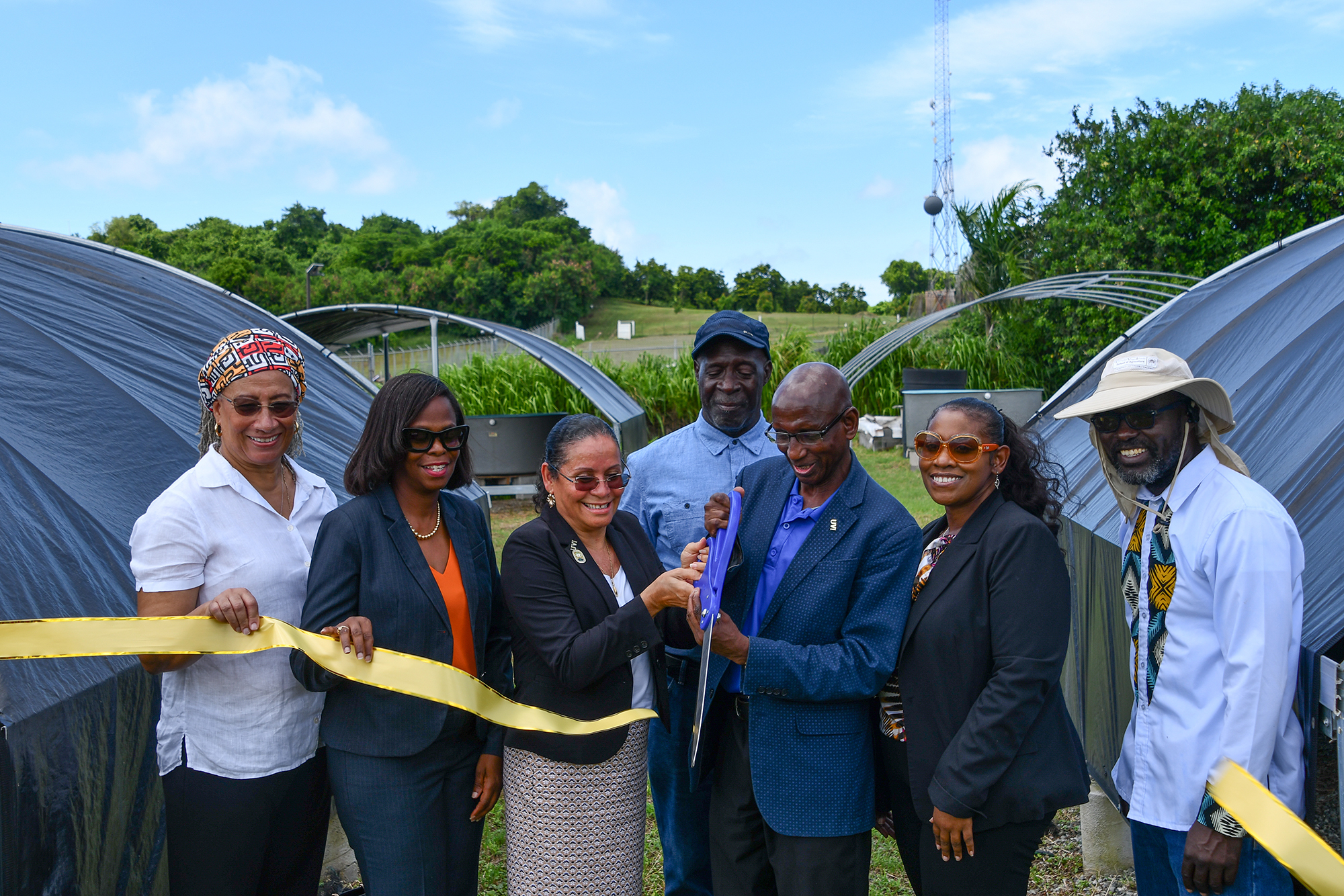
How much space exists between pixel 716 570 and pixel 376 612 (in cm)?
91

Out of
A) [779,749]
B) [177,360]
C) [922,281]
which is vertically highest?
[922,281]

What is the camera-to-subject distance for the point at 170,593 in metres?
2.35

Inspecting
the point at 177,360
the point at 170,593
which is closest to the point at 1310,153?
the point at 177,360

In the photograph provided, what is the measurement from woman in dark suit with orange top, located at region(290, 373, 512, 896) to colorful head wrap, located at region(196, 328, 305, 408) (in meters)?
0.32

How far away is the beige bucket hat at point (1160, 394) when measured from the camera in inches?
99.0

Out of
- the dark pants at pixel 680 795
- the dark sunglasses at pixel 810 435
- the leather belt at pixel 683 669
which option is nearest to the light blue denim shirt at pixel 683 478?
the leather belt at pixel 683 669

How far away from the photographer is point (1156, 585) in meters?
2.48

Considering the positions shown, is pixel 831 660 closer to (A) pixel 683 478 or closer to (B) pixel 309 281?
(A) pixel 683 478

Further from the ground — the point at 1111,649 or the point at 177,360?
the point at 177,360

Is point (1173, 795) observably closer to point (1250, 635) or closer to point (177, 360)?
point (1250, 635)

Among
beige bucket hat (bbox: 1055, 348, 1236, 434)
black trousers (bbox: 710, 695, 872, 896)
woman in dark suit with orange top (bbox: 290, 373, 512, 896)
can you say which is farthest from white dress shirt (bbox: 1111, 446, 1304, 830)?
woman in dark suit with orange top (bbox: 290, 373, 512, 896)

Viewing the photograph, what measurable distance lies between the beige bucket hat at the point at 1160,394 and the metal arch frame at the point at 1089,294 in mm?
5530

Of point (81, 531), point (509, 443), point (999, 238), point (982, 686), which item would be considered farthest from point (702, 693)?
point (999, 238)

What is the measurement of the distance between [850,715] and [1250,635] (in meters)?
0.98
